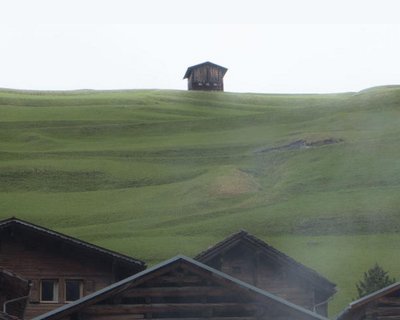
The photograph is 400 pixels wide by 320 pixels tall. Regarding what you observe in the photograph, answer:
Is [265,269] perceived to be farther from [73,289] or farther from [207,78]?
[207,78]

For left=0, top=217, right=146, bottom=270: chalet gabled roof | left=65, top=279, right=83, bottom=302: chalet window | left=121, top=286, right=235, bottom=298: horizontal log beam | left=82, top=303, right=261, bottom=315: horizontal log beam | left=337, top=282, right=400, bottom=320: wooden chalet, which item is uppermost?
left=0, top=217, right=146, bottom=270: chalet gabled roof

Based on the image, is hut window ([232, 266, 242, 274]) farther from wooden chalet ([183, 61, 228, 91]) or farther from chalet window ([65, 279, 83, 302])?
wooden chalet ([183, 61, 228, 91])

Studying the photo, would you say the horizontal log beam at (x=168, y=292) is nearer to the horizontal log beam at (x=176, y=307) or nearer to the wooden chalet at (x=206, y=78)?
the horizontal log beam at (x=176, y=307)

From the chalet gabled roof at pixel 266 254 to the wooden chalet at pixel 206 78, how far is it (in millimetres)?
133843

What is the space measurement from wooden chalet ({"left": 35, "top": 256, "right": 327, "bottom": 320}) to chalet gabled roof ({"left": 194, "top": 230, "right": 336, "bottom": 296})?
14.3 metres

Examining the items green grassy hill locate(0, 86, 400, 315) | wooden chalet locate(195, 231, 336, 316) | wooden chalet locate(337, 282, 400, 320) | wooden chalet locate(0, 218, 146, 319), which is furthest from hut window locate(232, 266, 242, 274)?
green grassy hill locate(0, 86, 400, 315)

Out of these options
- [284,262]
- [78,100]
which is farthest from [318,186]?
[78,100]

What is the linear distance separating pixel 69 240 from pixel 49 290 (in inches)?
118

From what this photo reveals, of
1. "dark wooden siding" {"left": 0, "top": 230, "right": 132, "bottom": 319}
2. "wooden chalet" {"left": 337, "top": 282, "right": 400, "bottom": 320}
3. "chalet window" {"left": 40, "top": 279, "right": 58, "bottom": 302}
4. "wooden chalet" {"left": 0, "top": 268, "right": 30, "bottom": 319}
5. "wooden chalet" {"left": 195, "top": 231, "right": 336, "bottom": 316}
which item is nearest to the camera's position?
"wooden chalet" {"left": 337, "top": 282, "right": 400, "bottom": 320}

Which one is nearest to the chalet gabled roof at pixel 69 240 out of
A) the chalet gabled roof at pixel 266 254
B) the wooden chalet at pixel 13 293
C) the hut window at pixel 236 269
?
the chalet gabled roof at pixel 266 254

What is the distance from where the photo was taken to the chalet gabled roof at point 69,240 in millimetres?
40906

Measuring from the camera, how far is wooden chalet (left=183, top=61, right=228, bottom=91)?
574 ft

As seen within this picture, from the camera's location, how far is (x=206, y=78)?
175500mm

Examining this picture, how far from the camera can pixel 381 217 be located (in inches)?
3194
